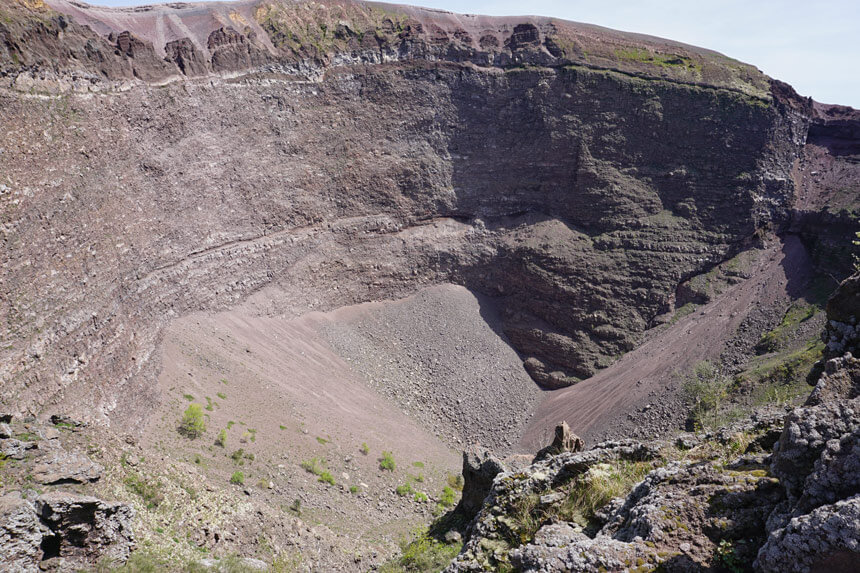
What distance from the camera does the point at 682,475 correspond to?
8.36 metres

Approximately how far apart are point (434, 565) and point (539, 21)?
49.7 meters

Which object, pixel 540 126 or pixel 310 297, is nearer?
pixel 310 297

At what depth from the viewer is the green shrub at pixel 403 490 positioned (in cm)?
3052

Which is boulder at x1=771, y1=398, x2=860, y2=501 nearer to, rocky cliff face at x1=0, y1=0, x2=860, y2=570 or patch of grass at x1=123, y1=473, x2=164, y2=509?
rocky cliff face at x1=0, y1=0, x2=860, y2=570

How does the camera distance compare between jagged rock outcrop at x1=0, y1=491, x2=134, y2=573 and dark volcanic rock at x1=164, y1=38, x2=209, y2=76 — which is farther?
dark volcanic rock at x1=164, y1=38, x2=209, y2=76

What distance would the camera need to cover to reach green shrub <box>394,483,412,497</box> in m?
30.5

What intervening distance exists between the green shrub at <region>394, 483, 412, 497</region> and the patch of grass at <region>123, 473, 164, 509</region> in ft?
48.4

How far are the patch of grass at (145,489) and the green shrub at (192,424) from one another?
29.6 ft

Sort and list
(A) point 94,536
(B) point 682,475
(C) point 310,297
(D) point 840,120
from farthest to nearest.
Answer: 1. (D) point 840,120
2. (C) point 310,297
3. (A) point 94,536
4. (B) point 682,475

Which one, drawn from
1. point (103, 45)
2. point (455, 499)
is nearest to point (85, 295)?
point (103, 45)

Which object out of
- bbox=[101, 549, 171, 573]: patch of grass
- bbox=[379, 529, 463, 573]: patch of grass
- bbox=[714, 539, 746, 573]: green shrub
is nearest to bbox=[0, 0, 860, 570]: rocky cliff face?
bbox=[101, 549, 171, 573]: patch of grass

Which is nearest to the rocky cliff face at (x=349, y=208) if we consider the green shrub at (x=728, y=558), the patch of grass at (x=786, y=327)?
the patch of grass at (x=786, y=327)

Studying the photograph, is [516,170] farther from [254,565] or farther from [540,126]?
[254,565]

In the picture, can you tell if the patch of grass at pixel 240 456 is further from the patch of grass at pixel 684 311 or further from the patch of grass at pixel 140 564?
the patch of grass at pixel 684 311
